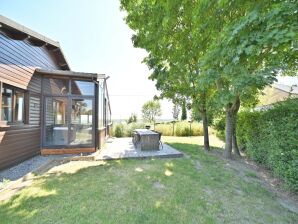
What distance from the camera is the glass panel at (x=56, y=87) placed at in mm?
7730

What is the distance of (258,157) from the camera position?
6.89m

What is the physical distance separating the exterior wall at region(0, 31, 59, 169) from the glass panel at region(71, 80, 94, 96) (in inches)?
52.3

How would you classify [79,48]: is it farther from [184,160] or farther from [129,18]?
[184,160]

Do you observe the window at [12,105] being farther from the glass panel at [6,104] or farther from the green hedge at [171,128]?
the green hedge at [171,128]

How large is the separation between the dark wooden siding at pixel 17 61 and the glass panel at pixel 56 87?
772 millimetres

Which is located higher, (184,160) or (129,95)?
(129,95)

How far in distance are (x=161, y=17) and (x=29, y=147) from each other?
6.22 metres

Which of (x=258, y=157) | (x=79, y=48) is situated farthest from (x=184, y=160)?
(x=79, y=48)

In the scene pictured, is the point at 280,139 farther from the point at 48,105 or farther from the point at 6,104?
the point at 48,105

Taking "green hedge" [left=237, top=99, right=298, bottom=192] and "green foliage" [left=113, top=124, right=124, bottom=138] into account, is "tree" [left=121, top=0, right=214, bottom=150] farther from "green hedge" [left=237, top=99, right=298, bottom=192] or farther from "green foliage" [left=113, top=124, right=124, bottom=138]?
"green foliage" [left=113, top=124, right=124, bottom=138]

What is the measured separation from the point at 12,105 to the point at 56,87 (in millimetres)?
2010

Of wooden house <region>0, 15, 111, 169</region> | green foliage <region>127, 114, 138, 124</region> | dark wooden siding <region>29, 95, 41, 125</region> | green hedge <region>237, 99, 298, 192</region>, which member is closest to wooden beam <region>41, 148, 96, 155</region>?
wooden house <region>0, 15, 111, 169</region>

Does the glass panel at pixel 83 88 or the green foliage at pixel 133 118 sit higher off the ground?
the glass panel at pixel 83 88

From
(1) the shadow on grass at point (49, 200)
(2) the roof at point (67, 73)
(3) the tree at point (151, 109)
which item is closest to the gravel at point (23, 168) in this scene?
(1) the shadow on grass at point (49, 200)
